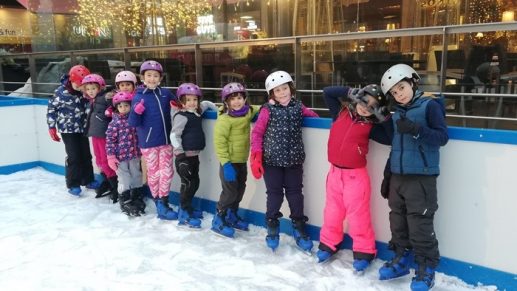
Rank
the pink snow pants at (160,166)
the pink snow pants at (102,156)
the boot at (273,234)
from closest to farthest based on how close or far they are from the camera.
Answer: the boot at (273,234), the pink snow pants at (160,166), the pink snow pants at (102,156)

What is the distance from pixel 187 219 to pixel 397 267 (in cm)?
186

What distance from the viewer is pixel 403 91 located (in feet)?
8.73

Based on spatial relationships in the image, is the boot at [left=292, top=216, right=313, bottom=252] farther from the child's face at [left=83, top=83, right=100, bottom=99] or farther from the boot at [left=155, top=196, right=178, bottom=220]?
the child's face at [left=83, top=83, right=100, bottom=99]

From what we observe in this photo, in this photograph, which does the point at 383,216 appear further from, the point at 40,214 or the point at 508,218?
the point at 40,214

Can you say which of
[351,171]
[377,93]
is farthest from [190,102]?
[377,93]

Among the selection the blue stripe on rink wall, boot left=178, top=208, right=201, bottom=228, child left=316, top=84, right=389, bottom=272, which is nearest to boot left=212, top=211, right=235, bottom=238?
boot left=178, top=208, right=201, bottom=228

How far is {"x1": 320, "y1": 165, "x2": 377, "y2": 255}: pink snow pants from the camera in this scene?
9.70 ft

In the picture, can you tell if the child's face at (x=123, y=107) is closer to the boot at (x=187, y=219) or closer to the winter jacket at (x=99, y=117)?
the winter jacket at (x=99, y=117)

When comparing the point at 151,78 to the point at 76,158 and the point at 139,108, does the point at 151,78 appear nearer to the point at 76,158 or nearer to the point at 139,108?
the point at 139,108

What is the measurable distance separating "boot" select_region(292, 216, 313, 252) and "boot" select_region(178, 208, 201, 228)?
0.93 m

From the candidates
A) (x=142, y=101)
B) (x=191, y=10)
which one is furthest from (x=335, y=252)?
(x=191, y=10)

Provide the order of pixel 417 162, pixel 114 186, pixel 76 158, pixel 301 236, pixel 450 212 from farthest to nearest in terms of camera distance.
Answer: pixel 76 158
pixel 114 186
pixel 301 236
pixel 450 212
pixel 417 162

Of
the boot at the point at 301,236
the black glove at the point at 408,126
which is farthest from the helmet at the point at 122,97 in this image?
the black glove at the point at 408,126

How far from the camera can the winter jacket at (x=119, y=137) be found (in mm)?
4129
